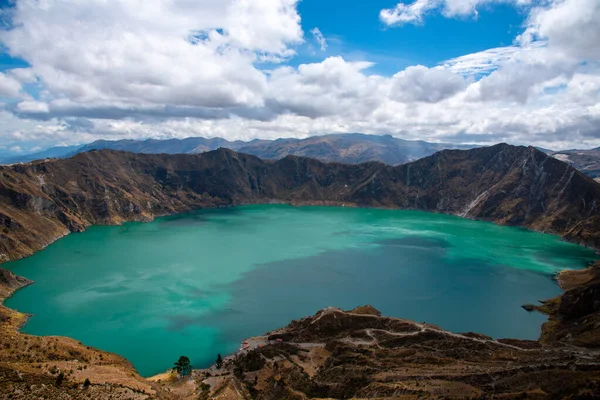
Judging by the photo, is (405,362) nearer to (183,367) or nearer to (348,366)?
(348,366)

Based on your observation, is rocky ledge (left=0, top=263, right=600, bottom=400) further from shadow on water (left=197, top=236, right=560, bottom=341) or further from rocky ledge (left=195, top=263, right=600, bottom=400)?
shadow on water (left=197, top=236, right=560, bottom=341)

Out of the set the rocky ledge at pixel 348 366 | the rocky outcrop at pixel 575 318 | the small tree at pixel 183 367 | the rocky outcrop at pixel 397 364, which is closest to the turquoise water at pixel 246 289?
the rocky outcrop at pixel 575 318

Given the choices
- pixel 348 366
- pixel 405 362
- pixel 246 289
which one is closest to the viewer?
pixel 405 362

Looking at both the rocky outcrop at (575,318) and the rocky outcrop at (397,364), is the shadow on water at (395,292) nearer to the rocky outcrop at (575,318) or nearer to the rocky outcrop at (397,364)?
the rocky outcrop at (575,318)

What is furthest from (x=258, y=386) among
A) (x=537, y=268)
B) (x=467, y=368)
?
(x=537, y=268)

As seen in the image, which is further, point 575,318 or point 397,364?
point 575,318

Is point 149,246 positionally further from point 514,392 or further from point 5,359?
point 514,392

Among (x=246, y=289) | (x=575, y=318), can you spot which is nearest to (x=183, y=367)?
(x=246, y=289)

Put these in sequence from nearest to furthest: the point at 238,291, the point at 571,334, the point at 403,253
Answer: the point at 571,334 < the point at 238,291 < the point at 403,253

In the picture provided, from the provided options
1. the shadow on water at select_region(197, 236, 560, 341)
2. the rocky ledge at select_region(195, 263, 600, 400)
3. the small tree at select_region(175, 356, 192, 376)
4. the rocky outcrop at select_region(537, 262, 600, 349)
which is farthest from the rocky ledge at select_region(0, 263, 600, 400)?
the shadow on water at select_region(197, 236, 560, 341)
